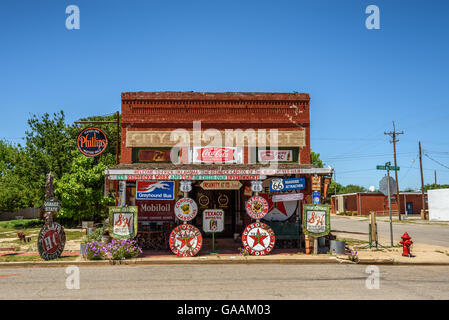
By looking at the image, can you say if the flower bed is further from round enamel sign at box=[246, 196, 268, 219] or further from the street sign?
the street sign

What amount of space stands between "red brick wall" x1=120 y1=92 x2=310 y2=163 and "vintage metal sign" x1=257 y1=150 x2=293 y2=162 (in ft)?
1.93

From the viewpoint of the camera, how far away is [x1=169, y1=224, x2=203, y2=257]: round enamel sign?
13945 millimetres

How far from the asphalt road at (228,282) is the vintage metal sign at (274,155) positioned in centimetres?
588

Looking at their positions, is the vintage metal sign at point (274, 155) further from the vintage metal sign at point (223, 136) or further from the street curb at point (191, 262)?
the street curb at point (191, 262)

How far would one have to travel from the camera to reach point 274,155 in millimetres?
17516

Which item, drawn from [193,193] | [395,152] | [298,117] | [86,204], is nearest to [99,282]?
[193,193]

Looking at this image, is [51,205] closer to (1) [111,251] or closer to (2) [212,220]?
(1) [111,251]

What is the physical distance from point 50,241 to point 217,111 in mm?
8766

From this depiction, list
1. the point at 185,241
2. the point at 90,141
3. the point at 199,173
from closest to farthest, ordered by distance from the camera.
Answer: the point at 185,241 < the point at 199,173 < the point at 90,141

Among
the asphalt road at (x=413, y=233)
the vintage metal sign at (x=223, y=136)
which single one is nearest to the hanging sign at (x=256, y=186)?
the vintage metal sign at (x=223, y=136)

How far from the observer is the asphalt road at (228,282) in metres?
7.96

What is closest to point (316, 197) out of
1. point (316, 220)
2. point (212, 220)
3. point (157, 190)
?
Answer: point (316, 220)

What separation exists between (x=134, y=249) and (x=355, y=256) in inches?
298

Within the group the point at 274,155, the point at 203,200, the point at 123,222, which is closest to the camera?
the point at 123,222
